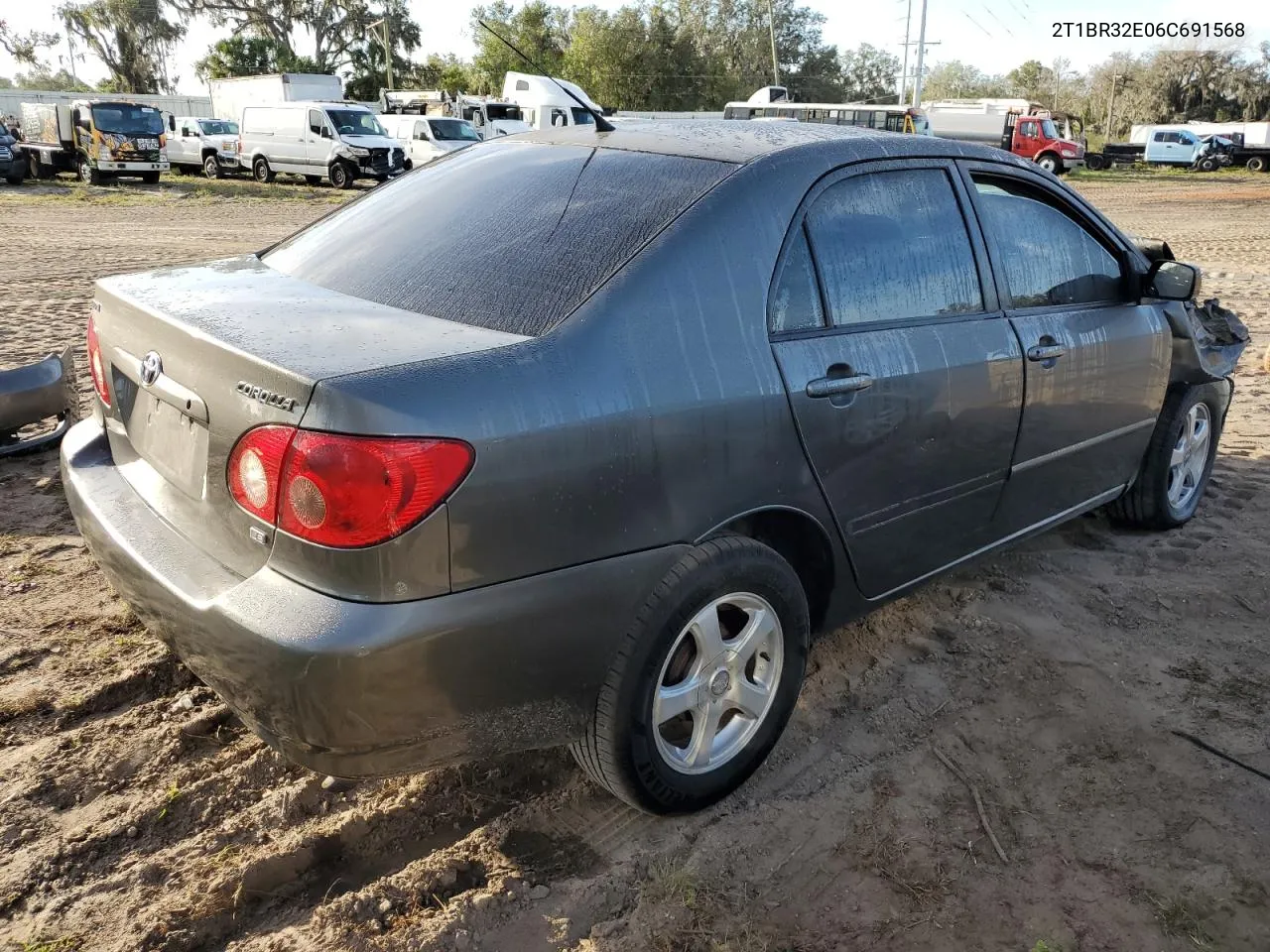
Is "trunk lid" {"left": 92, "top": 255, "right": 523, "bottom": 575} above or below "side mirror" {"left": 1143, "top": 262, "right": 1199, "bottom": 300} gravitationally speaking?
below

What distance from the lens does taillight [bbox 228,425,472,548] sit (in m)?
1.89

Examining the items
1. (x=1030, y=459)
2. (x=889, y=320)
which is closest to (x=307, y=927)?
(x=889, y=320)

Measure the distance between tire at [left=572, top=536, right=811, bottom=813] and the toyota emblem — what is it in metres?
1.28

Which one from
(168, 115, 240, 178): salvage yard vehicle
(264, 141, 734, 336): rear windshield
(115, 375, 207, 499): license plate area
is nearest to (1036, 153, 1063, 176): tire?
(168, 115, 240, 178): salvage yard vehicle

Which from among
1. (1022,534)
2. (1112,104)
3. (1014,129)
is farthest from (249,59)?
(1022,534)

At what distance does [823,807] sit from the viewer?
2.62 meters

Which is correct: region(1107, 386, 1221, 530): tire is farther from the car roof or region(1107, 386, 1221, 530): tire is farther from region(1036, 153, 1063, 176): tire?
region(1036, 153, 1063, 176): tire

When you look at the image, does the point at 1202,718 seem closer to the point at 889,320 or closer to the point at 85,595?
the point at 889,320

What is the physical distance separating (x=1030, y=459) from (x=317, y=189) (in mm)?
24278

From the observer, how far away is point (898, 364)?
277 centimetres

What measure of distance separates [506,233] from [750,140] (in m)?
0.74

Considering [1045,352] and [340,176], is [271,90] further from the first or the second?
[1045,352]

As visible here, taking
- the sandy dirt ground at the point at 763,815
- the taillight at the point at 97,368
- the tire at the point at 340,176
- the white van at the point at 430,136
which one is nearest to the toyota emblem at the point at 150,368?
the taillight at the point at 97,368

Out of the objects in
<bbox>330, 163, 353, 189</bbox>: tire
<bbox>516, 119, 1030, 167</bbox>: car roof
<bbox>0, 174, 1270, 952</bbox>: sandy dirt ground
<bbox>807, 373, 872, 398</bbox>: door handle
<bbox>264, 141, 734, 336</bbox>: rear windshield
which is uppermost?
<bbox>330, 163, 353, 189</bbox>: tire
